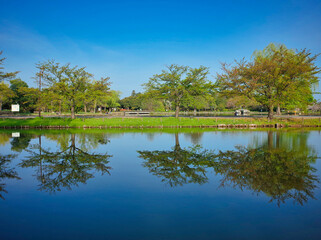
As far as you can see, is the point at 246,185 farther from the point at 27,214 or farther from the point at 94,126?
the point at 94,126

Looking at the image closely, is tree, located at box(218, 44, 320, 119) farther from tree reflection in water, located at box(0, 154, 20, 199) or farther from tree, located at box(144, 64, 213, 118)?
tree reflection in water, located at box(0, 154, 20, 199)

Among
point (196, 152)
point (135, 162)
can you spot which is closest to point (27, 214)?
point (135, 162)

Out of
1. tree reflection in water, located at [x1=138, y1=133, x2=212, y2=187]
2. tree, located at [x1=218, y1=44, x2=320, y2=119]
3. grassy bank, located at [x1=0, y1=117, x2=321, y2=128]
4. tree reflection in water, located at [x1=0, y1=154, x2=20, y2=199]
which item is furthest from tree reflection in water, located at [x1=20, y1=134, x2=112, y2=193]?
tree, located at [x1=218, y1=44, x2=320, y2=119]

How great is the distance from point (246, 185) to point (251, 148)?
8885 millimetres

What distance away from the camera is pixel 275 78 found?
121 feet

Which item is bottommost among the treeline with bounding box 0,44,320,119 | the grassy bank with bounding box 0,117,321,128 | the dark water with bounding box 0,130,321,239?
the dark water with bounding box 0,130,321,239

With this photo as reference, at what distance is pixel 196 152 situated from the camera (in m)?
16.2

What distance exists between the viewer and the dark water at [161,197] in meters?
6.07

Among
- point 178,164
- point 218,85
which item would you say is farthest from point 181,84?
point 178,164

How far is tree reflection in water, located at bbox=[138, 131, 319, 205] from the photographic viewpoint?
9.04m

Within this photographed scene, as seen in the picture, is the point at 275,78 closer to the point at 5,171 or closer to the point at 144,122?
the point at 144,122

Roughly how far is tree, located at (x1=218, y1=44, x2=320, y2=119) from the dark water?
2486 cm

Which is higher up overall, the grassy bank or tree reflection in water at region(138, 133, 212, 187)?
the grassy bank

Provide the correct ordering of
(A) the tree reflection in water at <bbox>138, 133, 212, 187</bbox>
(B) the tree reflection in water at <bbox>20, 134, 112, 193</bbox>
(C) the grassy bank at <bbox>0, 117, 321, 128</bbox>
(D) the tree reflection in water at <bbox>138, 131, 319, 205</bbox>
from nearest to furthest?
(D) the tree reflection in water at <bbox>138, 131, 319, 205</bbox> → (B) the tree reflection in water at <bbox>20, 134, 112, 193</bbox> → (A) the tree reflection in water at <bbox>138, 133, 212, 187</bbox> → (C) the grassy bank at <bbox>0, 117, 321, 128</bbox>
